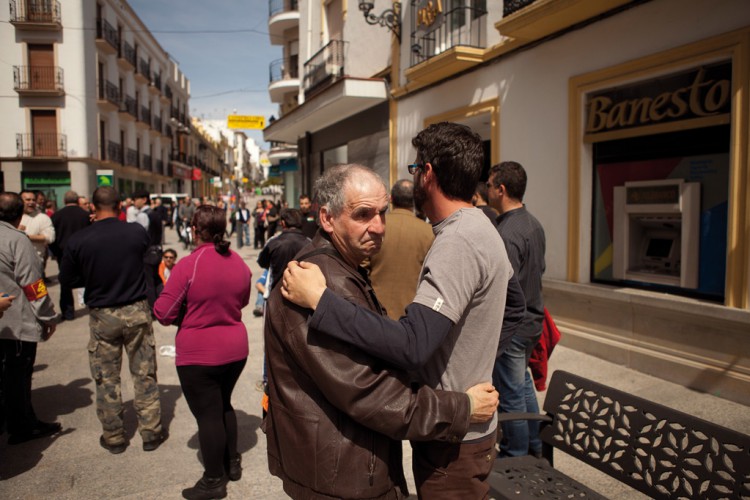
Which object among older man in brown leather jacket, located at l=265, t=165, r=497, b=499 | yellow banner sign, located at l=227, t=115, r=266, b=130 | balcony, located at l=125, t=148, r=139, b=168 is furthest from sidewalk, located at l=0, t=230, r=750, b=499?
balcony, located at l=125, t=148, r=139, b=168

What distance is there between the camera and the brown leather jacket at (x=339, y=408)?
4.52ft

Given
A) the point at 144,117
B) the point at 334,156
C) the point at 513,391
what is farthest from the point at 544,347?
the point at 144,117

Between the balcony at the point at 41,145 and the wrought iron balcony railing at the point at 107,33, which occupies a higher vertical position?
the wrought iron balcony railing at the point at 107,33

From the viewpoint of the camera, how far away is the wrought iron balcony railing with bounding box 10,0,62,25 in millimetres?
24625

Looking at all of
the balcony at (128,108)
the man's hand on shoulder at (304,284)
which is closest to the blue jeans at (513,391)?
the man's hand on shoulder at (304,284)

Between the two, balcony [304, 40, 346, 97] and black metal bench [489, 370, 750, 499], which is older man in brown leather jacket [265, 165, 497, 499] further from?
balcony [304, 40, 346, 97]

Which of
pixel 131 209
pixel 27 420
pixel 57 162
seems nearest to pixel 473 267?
pixel 27 420

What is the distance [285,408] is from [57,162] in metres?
29.1

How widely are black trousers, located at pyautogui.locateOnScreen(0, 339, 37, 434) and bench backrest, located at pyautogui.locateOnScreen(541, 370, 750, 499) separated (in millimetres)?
3622

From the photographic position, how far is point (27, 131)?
2517cm

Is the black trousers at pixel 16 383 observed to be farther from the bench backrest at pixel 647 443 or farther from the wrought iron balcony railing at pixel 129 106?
the wrought iron balcony railing at pixel 129 106

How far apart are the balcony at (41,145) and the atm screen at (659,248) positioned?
27.3 m

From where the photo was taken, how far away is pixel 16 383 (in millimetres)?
3715

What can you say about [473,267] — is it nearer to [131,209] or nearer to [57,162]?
[131,209]
